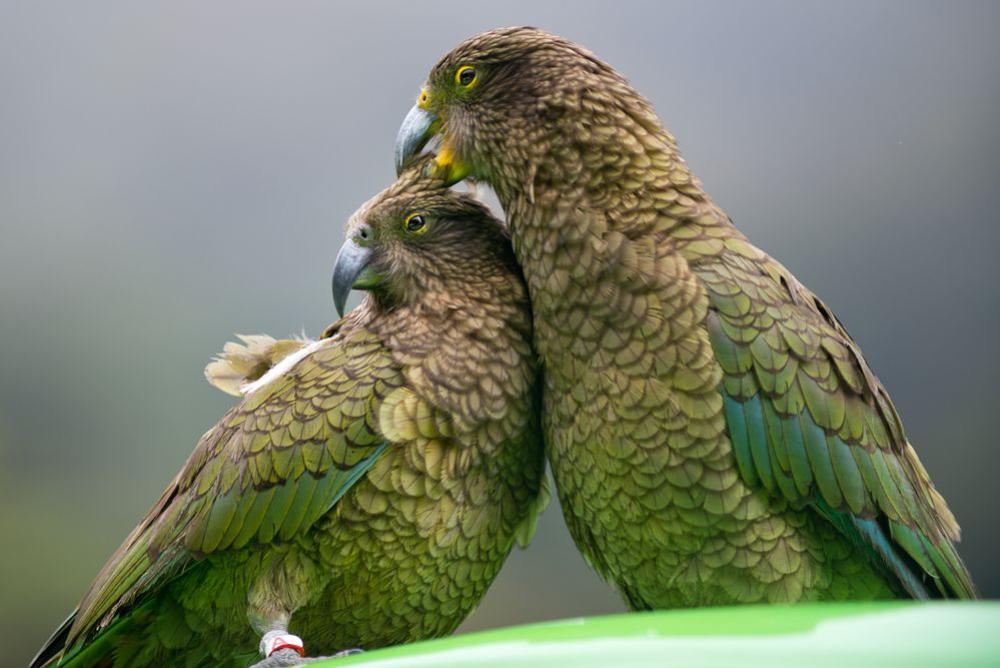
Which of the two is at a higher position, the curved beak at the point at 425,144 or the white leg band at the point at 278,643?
the curved beak at the point at 425,144

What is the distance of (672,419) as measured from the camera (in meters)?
1.28

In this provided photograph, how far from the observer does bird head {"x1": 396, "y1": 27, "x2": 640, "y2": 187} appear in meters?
1.42

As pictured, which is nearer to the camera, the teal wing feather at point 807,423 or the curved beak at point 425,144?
the teal wing feather at point 807,423

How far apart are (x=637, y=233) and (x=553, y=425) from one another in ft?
0.98

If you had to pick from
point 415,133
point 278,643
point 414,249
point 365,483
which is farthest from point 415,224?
point 278,643

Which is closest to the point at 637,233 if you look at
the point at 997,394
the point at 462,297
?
the point at 462,297

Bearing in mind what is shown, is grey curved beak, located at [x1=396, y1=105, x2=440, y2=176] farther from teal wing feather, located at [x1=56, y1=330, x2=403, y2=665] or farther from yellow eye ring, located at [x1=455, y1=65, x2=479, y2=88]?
teal wing feather, located at [x1=56, y1=330, x2=403, y2=665]

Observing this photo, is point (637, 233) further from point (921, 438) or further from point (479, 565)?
point (921, 438)

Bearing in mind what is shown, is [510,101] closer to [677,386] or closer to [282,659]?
[677,386]

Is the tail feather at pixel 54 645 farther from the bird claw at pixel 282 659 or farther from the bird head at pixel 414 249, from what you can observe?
the bird head at pixel 414 249

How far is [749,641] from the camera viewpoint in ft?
1.93

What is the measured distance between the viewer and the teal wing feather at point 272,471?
1.35m

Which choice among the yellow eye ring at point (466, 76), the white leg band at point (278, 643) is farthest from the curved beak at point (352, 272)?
the white leg band at point (278, 643)

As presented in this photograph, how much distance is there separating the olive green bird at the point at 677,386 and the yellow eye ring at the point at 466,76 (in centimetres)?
3
